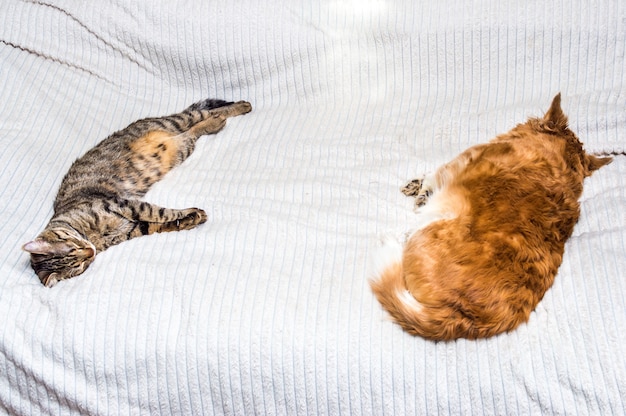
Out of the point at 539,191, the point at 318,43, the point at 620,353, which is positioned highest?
the point at 318,43

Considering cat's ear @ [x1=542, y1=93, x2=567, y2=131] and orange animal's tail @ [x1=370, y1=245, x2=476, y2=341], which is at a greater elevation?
cat's ear @ [x1=542, y1=93, x2=567, y2=131]

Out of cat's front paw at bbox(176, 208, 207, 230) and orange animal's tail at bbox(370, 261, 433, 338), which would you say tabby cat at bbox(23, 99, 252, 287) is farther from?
orange animal's tail at bbox(370, 261, 433, 338)

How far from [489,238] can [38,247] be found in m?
1.31

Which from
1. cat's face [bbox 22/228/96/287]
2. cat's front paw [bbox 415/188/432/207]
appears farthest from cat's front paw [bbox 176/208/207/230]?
cat's front paw [bbox 415/188/432/207]

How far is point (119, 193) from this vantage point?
7.18 feet

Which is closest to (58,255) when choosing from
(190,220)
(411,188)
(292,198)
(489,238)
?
(190,220)

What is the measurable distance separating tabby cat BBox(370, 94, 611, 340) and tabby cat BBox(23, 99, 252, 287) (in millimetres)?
755

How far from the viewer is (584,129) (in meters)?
2.15

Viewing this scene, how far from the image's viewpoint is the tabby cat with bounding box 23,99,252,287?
183cm

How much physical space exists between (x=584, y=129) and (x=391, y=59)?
806mm

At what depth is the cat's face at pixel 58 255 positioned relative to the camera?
1.76 m

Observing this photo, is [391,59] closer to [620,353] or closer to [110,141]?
[110,141]

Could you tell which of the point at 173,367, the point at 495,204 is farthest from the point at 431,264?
the point at 173,367

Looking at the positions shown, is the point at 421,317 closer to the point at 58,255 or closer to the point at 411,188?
the point at 411,188
